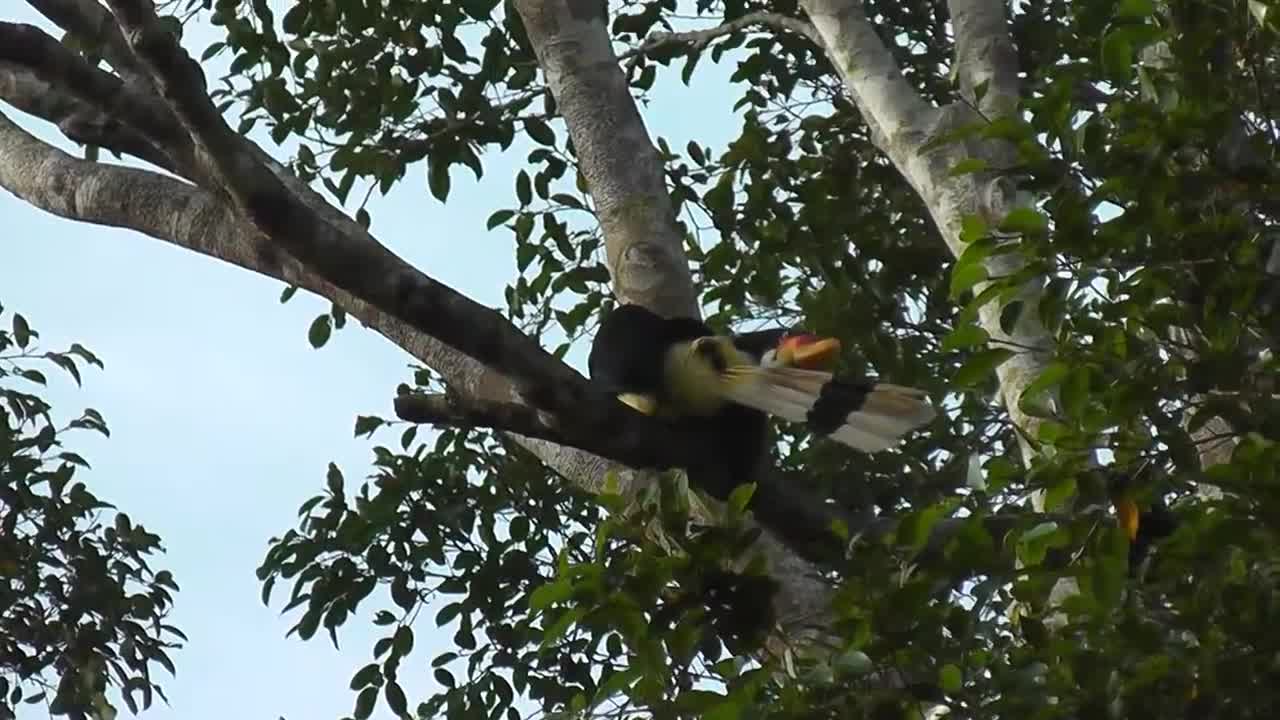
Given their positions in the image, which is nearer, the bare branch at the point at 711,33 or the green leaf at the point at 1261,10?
the green leaf at the point at 1261,10

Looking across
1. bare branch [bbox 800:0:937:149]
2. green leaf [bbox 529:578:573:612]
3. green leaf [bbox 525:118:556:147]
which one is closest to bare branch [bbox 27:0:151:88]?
green leaf [bbox 529:578:573:612]

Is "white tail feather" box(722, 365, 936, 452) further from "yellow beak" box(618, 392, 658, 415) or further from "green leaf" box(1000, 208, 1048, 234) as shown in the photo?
"green leaf" box(1000, 208, 1048, 234)

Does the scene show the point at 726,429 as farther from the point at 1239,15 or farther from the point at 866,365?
the point at 866,365

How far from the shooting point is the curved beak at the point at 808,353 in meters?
2.34

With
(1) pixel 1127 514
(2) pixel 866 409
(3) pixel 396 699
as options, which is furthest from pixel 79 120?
(3) pixel 396 699

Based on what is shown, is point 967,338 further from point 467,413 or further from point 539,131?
point 539,131

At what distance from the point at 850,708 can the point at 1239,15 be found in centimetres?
90

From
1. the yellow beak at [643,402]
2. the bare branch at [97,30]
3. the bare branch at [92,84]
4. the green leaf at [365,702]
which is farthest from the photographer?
the green leaf at [365,702]

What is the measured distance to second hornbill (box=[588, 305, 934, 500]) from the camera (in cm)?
219

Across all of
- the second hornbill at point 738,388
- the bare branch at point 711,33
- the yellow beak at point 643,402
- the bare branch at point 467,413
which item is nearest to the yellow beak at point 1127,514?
the second hornbill at point 738,388

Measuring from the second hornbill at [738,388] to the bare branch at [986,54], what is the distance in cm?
62

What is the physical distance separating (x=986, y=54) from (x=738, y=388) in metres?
0.92

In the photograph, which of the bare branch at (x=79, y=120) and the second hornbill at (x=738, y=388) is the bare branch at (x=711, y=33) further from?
the bare branch at (x=79, y=120)

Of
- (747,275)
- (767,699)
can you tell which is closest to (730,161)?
(747,275)
